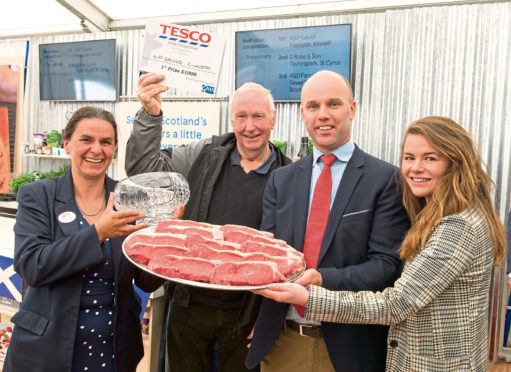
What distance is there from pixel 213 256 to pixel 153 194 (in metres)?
0.45

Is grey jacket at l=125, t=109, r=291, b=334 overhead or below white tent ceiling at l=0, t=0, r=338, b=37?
below

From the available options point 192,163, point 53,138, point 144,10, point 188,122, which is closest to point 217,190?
point 192,163

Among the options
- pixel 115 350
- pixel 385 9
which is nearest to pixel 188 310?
pixel 115 350

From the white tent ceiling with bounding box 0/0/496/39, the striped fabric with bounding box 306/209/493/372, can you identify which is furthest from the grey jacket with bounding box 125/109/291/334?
the white tent ceiling with bounding box 0/0/496/39

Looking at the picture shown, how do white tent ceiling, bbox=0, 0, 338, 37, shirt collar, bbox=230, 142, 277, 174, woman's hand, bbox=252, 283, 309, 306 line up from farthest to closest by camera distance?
1. white tent ceiling, bbox=0, 0, 338, 37
2. shirt collar, bbox=230, 142, 277, 174
3. woman's hand, bbox=252, 283, 309, 306

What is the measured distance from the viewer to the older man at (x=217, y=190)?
1847 millimetres

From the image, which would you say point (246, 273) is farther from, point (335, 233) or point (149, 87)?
point (149, 87)

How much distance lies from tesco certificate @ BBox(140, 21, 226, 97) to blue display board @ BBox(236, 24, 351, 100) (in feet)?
7.38

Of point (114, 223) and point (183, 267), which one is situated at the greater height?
point (114, 223)

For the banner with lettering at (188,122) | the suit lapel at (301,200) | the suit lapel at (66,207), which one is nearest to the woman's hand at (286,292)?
the suit lapel at (301,200)

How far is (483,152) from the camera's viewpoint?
11.6 ft

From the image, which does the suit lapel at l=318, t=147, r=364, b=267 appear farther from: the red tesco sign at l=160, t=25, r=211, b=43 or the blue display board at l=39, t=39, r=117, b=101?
the blue display board at l=39, t=39, r=117, b=101

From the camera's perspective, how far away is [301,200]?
60.4 inches

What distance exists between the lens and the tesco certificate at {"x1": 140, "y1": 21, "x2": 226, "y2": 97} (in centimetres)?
184
